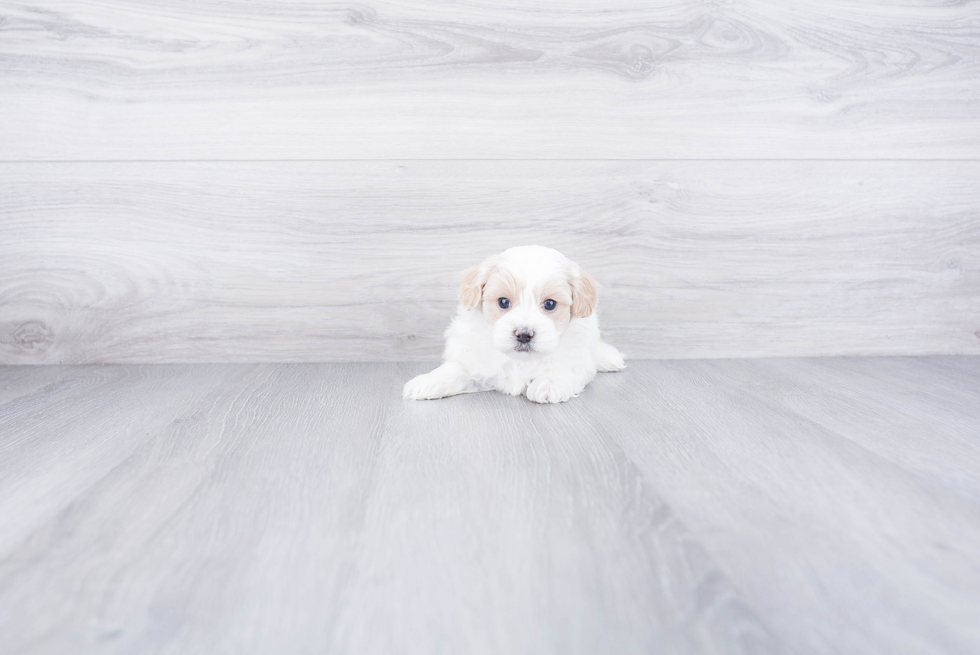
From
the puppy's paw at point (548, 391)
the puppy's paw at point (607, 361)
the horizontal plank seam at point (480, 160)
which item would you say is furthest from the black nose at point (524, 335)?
the horizontal plank seam at point (480, 160)

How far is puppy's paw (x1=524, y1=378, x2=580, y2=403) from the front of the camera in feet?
3.85

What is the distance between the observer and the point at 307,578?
557 mm

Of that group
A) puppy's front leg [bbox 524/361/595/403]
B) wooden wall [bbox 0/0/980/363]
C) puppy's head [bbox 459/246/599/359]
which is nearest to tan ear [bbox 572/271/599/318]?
puppy's head [bbox 459/246/599/359]

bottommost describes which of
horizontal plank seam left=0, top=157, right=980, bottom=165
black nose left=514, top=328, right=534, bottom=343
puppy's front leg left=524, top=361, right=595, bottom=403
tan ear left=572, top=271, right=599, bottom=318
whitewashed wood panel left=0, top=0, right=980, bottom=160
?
puppy's front leg left=524, top=361, right=595, bottom=403

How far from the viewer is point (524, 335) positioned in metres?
1.14

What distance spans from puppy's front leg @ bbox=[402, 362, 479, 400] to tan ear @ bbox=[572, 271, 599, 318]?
0.27 metres

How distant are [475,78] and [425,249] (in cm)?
44

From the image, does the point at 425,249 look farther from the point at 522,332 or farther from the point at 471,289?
the point at 522,332

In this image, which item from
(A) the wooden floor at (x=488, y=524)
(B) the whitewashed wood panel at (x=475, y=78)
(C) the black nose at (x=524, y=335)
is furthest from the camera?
(B) the whitewashed wood panel at (x=475, y=78)

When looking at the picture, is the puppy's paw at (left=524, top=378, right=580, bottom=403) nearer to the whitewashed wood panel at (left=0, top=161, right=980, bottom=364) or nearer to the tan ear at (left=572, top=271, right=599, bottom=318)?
the tan ear at (left=572, top=271, right=599, bottom=318)

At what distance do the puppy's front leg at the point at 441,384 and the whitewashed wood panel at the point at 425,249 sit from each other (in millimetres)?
288

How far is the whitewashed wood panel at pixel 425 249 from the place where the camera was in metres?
1.45

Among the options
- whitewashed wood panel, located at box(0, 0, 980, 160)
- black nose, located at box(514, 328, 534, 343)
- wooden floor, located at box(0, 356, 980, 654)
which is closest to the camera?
wooden floor, located at box(0, 356, 980, 654)

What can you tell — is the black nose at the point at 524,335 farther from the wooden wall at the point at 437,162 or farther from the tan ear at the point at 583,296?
the wooden wall at the point at 437,162
